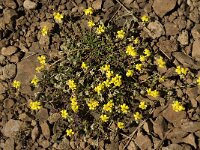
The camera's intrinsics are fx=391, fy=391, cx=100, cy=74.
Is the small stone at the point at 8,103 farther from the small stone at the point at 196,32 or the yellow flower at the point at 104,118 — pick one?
the small stone at the point at 196,32

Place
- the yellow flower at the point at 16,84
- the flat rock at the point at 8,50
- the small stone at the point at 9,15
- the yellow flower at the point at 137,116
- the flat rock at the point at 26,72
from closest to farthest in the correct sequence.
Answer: the yellow flower at the point at 137,116 → the yellow flower at the point at 16,84 → the flat rock at the point at 26,72 → the flat rock at the point at 8,50 → the small stone at the point at 9,15

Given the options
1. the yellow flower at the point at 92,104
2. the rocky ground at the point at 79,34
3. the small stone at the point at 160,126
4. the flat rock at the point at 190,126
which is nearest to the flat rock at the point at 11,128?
the rocky ground at the point at 79,34

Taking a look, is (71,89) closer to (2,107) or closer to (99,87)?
(99,87)

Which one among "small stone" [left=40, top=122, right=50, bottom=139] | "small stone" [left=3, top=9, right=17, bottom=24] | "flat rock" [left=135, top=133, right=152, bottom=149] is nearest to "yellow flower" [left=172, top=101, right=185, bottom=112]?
"flat rock" [left=135, top=133, right=152, bottom=149]

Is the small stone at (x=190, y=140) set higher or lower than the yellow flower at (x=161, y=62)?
lower

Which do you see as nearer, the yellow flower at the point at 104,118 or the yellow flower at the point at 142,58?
the yellow flower at the point at 104,118

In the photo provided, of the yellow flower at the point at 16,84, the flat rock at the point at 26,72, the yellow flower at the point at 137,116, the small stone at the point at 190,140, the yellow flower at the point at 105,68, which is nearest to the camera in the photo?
the small stone at the point at 190,140
